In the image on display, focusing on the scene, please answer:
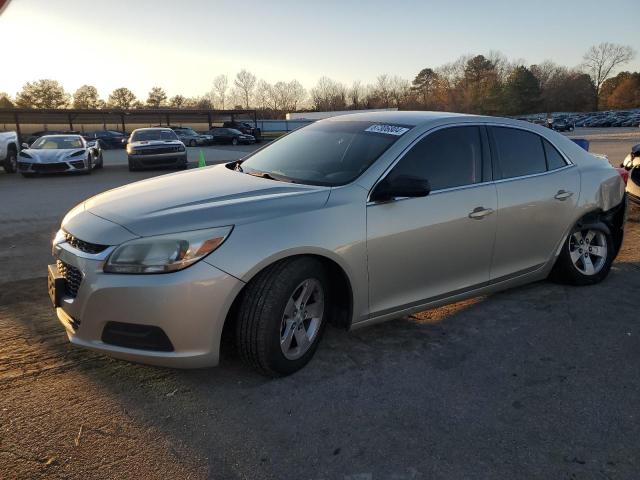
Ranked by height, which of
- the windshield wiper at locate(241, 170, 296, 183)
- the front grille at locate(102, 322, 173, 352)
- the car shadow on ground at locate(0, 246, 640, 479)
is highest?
the windshield wiper at locate(241, 170, 296, 183)

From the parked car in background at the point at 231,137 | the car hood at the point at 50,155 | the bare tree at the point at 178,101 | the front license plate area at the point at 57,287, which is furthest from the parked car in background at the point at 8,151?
the bare tree at the point at 178,101

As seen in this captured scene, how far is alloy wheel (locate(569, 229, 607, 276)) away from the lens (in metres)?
4.62

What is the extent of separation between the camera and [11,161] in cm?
1703

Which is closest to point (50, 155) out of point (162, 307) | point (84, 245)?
point (84, 245)

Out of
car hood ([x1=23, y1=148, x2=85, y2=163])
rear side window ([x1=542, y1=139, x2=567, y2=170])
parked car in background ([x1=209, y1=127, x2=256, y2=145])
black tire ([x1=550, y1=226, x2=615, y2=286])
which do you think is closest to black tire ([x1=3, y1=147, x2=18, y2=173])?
car hood ([x1=23, y1=148, x2=85, y2=163])

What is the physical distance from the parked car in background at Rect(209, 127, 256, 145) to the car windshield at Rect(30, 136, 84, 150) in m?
25.6

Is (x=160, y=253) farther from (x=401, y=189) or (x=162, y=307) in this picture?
(x=401, y=189)

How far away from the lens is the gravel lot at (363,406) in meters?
2.35

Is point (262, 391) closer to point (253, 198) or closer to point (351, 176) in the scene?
point (253, 198)

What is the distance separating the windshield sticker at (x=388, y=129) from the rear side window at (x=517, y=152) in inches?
34.1

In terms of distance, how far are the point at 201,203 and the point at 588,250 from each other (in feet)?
12.0

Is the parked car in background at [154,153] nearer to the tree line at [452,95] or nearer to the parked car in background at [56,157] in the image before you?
the parked car in background at [56,157]

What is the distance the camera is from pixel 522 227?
4.01 m

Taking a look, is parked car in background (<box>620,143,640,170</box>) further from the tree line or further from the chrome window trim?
the tree line
